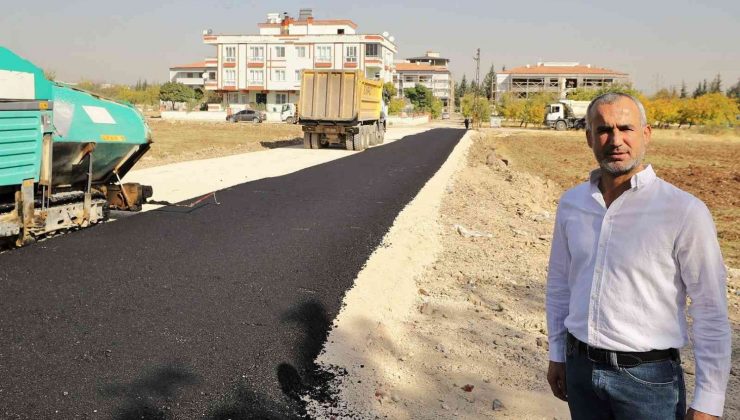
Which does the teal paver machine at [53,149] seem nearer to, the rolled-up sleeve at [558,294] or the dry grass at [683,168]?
the rolled-up sleeve at [558,294]

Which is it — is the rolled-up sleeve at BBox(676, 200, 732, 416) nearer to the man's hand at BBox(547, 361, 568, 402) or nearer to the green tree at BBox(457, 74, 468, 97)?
the man's hand at BBox(547, 361, 568, 402)

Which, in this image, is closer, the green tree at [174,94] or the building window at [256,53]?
the building window at [256,53]

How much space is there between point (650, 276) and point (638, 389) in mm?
396

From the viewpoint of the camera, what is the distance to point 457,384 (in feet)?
16.1

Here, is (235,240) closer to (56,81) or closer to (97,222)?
(97,222)

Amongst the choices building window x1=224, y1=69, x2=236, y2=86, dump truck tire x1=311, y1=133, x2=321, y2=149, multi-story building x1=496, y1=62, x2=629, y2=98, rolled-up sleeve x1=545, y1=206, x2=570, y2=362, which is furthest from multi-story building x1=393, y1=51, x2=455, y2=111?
rolled-up sleeve x1=545, y1=206, x2=570, y2=362

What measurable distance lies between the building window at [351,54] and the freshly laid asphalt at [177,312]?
7000 cm

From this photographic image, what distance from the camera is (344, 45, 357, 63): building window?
78625 millimetres

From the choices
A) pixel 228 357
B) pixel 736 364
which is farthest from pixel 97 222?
pixel 736 364

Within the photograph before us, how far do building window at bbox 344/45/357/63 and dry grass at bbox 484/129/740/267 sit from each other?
3630cm

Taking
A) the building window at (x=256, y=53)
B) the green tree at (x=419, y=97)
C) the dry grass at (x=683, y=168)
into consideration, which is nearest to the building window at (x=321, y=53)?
the building window at (x=256, y=53)

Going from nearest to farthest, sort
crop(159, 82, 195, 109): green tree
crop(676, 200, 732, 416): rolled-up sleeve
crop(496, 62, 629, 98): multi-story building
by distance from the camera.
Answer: crop(676, 200, 732, 416): rolled-up sleeve < crop(159, 82, 195, 109): green tree < crop(496, 62, 629, 98): multi-story building

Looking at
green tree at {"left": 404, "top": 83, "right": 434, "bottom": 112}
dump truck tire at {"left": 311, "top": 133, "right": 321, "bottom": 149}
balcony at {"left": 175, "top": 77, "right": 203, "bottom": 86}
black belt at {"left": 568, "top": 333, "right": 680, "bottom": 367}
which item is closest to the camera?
black belt at {"left": 568, "top": 333, "right": 680, "bottom": 367}

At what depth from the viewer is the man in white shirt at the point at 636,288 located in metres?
2.19
